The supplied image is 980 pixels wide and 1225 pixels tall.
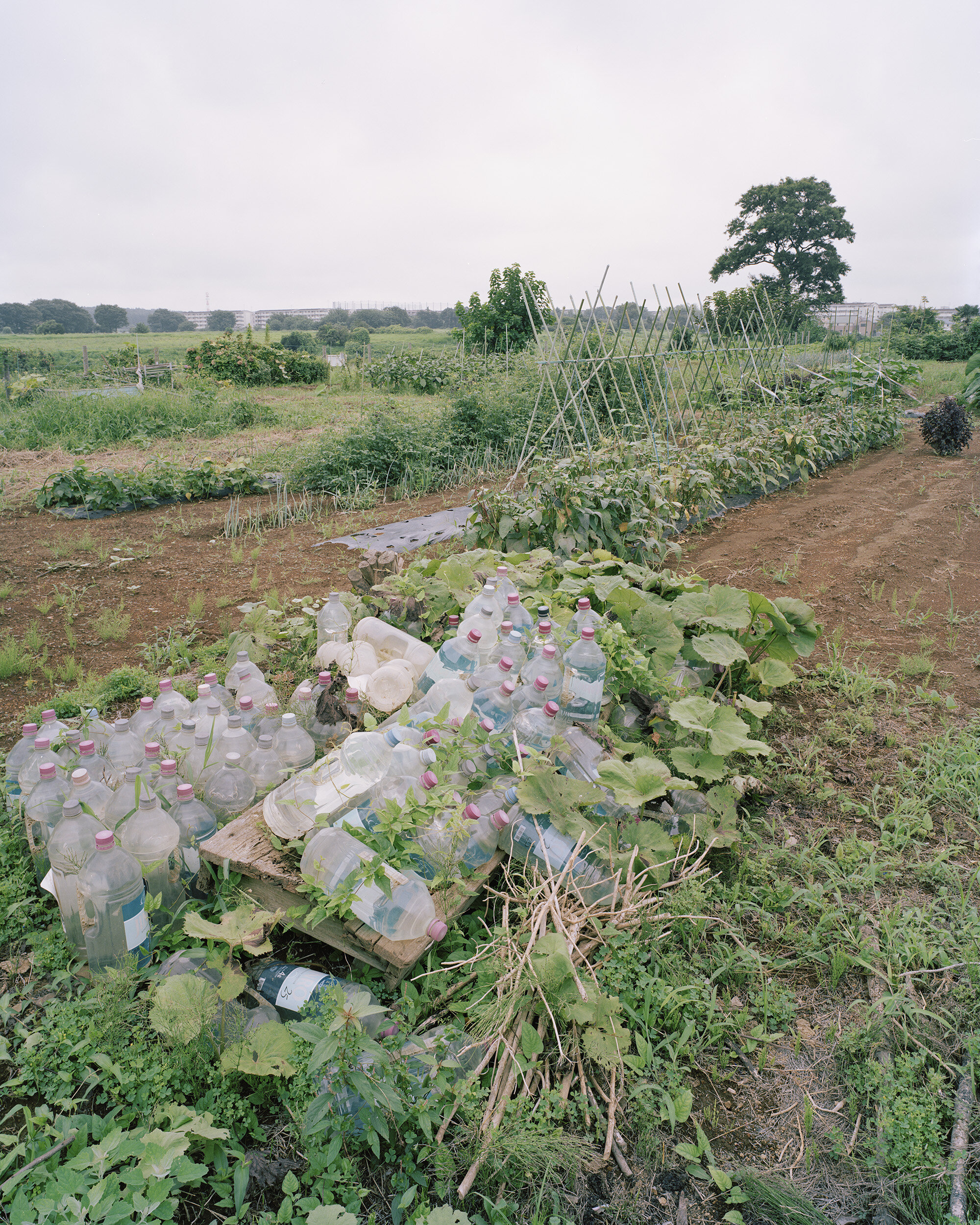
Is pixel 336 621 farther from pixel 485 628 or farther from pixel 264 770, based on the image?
pixel 264 770

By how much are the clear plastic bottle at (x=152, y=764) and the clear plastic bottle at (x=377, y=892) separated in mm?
540

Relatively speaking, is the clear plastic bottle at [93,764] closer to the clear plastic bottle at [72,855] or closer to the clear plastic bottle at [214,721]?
the clear plastic bottle at [72,855]

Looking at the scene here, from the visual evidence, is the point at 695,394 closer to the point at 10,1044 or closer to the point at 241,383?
the point at 10,1044

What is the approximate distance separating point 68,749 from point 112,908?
722 mm

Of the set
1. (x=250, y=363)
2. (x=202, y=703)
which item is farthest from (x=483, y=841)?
(x=250, y=363)

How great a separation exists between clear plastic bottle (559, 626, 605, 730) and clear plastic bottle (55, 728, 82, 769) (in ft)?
5.22

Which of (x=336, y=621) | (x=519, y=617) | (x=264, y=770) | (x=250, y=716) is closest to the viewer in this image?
(x=264, y=770)

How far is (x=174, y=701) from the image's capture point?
8.11 feet

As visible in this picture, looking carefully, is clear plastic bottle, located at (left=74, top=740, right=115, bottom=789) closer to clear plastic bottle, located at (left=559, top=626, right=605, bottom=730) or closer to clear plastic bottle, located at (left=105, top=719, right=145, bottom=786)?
clear plastic bottle, located at (left=105, top=719, right=145, bottom=786)

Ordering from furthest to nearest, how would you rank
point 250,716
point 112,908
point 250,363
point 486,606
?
point 250,363 < point 486,606 < point 250,716 < point 112,908

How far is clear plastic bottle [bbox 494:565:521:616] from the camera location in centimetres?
287

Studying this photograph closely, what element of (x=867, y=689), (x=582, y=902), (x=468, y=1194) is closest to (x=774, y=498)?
(x=867, y=689)

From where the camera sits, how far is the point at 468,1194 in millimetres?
1438

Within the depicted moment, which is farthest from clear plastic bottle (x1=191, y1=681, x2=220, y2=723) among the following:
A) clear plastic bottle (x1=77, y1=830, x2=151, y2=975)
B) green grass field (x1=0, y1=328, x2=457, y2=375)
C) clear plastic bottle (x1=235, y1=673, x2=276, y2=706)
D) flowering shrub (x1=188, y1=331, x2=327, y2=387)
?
green grass field (x1=0, y1=328, x2=457, y2=375)
